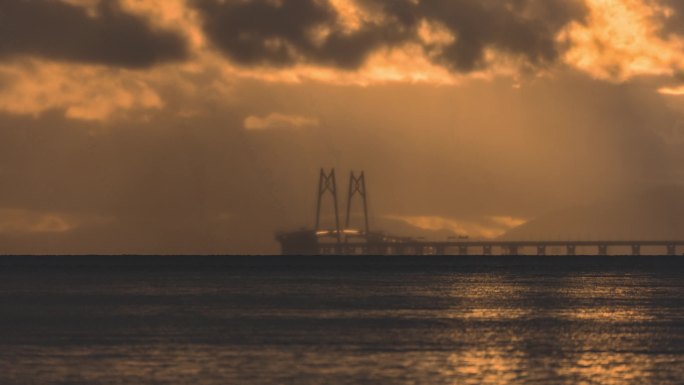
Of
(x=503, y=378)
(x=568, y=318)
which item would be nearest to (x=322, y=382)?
(x=503, y=378)

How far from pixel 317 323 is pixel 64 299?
29.3 m

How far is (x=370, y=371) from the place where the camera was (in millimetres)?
34156

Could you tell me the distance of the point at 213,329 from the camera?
4991 centimetres

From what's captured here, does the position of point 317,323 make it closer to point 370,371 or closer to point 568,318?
point 568,318

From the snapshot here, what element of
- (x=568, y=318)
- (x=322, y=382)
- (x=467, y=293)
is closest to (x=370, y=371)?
(x=322, y=382)

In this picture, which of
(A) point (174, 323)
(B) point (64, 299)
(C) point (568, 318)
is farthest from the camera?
(B) point (64, 299)

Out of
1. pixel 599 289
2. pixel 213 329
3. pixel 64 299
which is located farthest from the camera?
pixel 599 289

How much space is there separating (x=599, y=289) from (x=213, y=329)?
175 feet

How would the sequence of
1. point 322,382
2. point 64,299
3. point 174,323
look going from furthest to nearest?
point 64,299
point 174,323
point 322,382

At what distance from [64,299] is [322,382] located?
161ft

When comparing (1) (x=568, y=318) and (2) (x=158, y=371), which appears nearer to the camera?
(2) (x=158, y=371)

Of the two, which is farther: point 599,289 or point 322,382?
point 599,289

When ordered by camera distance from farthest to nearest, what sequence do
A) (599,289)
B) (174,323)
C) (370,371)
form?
(599,289) < (174,323) < (370,371)

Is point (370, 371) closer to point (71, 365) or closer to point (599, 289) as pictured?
point (71, 365)
